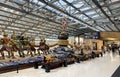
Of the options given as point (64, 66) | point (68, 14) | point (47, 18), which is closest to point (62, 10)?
point (68, 14)

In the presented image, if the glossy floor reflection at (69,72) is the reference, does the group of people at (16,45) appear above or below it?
above

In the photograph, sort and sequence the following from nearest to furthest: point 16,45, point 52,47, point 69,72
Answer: point 69,72, point 16,45, point 52,47

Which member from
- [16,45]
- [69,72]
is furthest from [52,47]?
[69,72]

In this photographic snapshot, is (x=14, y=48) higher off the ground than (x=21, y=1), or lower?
lower

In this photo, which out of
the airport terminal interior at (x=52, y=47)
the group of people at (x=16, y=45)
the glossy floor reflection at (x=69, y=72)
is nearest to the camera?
the glossy floor reflection at (x=69, y=72)

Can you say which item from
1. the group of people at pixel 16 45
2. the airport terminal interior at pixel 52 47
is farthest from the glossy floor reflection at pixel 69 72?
the group of people at pixel 16 45

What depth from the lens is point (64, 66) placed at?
6.44 meters

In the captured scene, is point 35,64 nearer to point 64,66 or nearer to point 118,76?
point 64,66

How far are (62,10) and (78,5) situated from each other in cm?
134

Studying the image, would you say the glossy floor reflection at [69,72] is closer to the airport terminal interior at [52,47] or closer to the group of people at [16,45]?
the airport terminal interior at [52,47]

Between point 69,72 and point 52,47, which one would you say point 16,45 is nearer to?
point 69,72

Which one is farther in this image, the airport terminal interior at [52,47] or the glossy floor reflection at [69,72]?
the airport terminal interior at [52,47]

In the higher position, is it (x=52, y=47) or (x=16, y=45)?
(x=16, y=45)

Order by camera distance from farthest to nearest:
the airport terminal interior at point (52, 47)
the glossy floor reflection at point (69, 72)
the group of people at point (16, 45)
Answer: the group of people at point (16, 45)
the airport terminal interior at point (52, 47)
the glossy floor reflection at point (69, 72)
